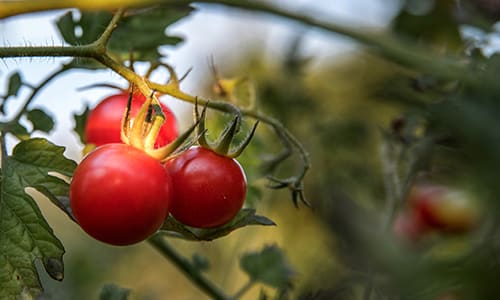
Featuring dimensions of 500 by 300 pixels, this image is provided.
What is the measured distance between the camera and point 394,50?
1.03 m

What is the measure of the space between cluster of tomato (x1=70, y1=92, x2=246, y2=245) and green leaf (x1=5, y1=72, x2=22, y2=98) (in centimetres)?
29

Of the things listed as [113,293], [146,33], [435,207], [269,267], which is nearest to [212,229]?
[113,293]

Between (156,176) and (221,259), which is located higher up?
(156,176)

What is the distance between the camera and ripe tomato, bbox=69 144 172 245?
76cm

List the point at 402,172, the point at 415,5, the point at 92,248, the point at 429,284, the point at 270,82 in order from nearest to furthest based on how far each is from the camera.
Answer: the point at 429,284
the point at 402,172
the point at 415,5
the point at 270,82
the point at 92,248

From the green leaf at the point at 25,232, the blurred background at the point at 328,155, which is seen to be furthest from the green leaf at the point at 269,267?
the green leaf at the point at 25,232

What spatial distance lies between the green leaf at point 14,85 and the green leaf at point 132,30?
10cm

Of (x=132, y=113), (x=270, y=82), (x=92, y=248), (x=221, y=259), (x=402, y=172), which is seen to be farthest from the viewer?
(x=92, y=248)

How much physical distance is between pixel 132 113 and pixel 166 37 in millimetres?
273

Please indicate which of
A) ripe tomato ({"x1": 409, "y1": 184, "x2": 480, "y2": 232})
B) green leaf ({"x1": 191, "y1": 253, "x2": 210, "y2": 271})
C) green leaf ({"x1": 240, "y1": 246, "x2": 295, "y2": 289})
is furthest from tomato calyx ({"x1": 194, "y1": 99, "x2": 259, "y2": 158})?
ripe tomato ({"x1": 409, "y1": 184, "x2": 480, "y2": 232})

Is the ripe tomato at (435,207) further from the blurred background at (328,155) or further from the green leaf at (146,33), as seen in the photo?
the green leaf at (146,33)

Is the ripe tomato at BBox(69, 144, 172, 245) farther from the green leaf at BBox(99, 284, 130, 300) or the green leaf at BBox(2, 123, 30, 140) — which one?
the green leaf at BBox(99, 284, 130, 300)

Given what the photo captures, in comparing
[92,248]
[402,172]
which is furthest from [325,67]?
[402,172]

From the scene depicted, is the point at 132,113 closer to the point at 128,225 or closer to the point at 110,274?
the point at 128,225
